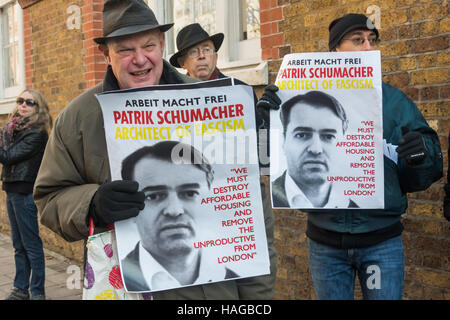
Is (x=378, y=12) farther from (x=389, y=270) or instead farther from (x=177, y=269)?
(x=177, y=269)

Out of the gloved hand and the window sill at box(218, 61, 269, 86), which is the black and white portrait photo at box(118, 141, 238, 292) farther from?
the window sill at box(218, 61, 269, 86)

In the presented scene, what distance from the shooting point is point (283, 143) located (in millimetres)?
2338

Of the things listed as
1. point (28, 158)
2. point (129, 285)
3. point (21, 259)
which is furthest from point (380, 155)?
point (21, 259)

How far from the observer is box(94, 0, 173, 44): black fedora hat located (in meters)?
1.82

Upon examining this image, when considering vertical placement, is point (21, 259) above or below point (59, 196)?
below

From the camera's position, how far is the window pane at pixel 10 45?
27.8 feet

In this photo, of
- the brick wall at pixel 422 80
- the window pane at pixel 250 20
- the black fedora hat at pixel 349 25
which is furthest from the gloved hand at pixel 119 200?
the window pane at pixel 250 20

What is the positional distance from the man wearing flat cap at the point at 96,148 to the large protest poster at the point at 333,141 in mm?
599

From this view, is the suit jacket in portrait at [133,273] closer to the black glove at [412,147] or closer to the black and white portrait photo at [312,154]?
the black and white portrait photo at [312,154]

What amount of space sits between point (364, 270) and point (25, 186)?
11.6ft

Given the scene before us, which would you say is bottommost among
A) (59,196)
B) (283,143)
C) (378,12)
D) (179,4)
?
(59,196)

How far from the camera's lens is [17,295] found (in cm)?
483

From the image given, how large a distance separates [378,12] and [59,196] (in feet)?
8.22

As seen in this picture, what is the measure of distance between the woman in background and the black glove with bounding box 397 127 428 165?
3.68 m
